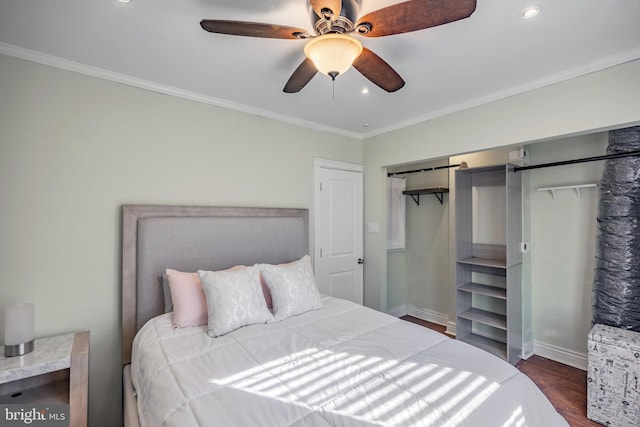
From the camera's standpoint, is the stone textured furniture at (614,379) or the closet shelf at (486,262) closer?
the stone textured furniture at (614,379)

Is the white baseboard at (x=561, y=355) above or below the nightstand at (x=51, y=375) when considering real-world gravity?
below

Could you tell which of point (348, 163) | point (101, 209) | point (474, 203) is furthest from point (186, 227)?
point (474, 203)

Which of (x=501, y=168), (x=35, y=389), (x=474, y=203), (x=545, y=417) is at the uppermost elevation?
(x=501, y=168)

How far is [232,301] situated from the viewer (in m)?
1.97

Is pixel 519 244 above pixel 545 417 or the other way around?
above

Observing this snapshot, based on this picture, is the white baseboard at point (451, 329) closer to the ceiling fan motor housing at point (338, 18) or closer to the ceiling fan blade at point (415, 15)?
the ceiling fan blade at point (415, 15)

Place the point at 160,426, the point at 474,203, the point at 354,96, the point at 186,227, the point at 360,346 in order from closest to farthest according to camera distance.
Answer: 1. the point at 160,426
2. the point at 360,346
3. the point at 186,227
4. the point at 354,96
5. the point at 474,203

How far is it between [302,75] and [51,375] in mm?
2499

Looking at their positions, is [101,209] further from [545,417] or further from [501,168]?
[501,168]

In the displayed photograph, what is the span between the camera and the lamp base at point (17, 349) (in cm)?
168

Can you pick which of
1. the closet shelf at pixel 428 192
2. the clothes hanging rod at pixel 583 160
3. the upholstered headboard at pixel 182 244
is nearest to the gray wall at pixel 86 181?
the upholstered headboard at pixel 182 244

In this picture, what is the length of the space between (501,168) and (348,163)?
1.67 m

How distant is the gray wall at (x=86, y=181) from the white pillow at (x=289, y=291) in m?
0.92

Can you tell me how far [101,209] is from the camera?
218 cm
